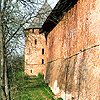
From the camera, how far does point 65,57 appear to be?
50.7 feet

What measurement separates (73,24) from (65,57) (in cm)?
224

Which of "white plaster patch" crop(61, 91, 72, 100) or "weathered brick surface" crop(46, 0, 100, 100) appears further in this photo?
"white plaster patch" crop(61, 91, 72, 100)

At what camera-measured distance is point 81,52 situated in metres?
11.8

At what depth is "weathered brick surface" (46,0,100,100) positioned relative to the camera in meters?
9.74

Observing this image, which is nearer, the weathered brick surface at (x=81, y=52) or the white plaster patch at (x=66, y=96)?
the weathered brick surface at (x=81, y=52)

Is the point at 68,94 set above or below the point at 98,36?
below

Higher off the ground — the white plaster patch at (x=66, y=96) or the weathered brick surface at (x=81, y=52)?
the weathered brick surface at (x=81, y=52)

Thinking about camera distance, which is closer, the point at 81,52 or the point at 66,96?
the point at 81,52

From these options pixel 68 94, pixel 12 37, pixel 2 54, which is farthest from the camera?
pixel 68 94

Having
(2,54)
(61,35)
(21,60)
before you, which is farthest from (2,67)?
(61,35)

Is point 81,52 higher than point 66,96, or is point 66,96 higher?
point 81,52

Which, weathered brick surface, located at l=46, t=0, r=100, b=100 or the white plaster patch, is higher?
weathered brick surface, located at l=46, t=0, r=100, b=100

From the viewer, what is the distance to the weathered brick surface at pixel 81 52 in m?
9.74

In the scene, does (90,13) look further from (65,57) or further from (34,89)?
(34,89)
